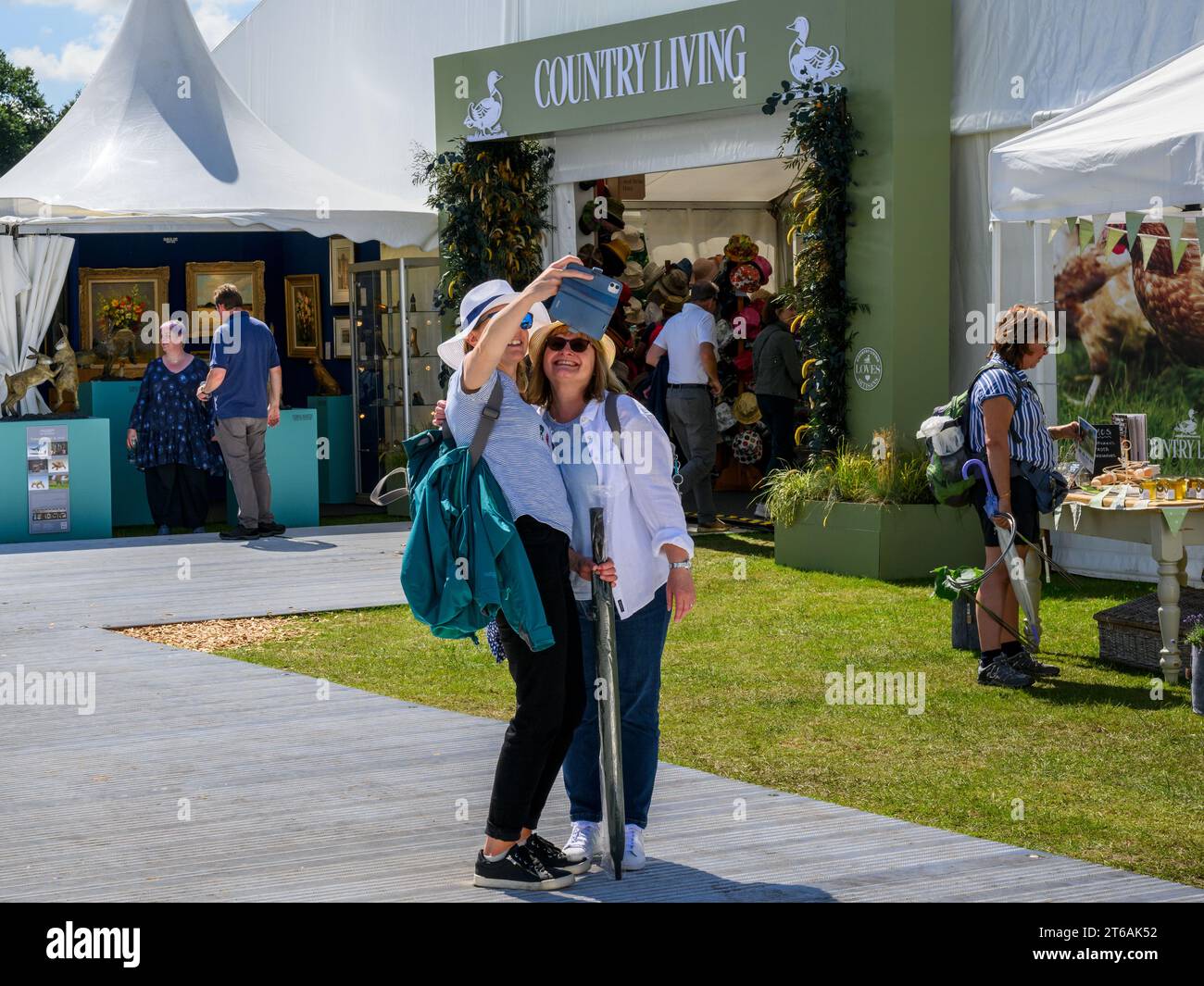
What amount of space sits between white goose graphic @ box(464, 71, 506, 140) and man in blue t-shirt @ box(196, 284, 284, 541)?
2.86 meters

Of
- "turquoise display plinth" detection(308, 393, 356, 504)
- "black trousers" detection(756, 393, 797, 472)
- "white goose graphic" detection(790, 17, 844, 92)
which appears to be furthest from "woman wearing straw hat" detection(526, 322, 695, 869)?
"turquoise display plinth" detection(308, 393, 356, 504)

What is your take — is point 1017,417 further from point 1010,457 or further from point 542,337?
point 542,337

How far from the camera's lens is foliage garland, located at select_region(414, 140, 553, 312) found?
15359 millimetres

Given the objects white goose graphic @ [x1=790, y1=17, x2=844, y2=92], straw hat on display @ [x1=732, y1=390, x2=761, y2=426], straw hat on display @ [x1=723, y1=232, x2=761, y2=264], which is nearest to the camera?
white goose graphic @ [x1=790, y1=17, x2=844, y2=92]

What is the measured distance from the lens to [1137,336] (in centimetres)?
1124

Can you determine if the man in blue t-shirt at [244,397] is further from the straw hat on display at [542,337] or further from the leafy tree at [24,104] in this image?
the leafy tree at [24,104]

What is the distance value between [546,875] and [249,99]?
17.5m

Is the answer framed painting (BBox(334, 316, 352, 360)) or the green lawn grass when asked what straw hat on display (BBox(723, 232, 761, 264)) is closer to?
framed painting (BBox(334, 316, 352, 360))

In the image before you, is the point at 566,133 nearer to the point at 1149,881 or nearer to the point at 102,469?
the point at 102,469

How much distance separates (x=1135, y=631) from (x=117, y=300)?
1244 centimetres

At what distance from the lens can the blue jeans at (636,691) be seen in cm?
500

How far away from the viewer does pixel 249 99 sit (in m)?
20.9

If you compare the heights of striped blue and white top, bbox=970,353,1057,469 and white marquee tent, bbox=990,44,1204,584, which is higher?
white marquee tent, bbox=990,44,1204,584
